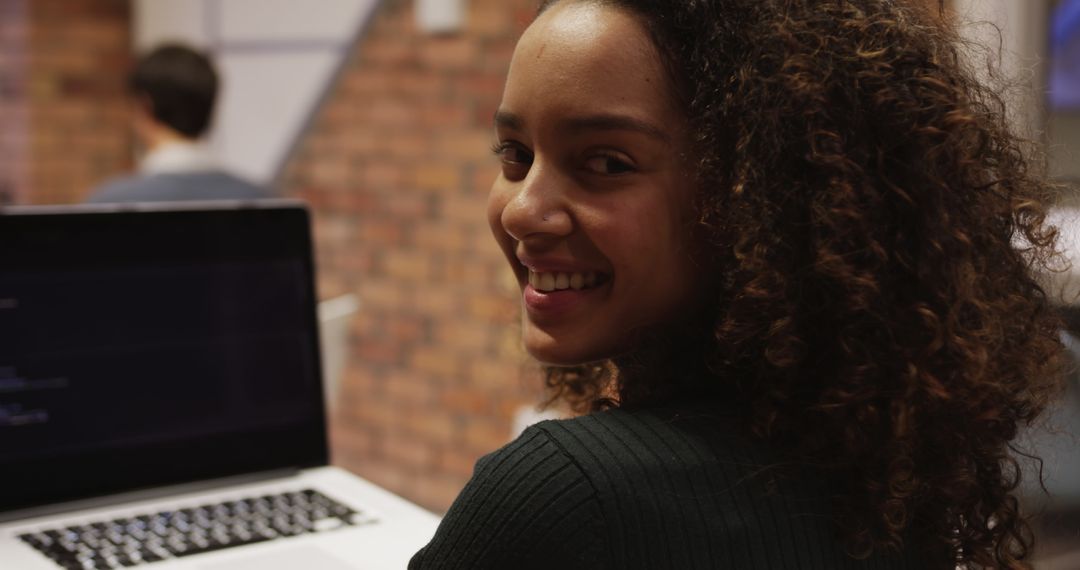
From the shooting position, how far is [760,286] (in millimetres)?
914

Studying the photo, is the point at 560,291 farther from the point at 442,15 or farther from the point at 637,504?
the point at 442,15

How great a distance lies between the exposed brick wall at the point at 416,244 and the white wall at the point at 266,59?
0.31ft

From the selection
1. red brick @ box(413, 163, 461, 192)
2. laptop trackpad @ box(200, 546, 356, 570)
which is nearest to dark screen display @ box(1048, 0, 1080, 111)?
red brick @ box(413, 163, 461, 192)

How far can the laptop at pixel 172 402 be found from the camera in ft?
4.11

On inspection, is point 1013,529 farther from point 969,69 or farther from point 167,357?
point 167,357

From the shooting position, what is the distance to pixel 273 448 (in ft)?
4.79

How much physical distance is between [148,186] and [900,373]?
9.36 ft

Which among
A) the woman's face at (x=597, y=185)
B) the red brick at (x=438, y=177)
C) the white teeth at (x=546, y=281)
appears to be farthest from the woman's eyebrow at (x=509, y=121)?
the red brick at (x=438, y=177)

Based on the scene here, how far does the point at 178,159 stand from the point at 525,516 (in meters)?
3.01

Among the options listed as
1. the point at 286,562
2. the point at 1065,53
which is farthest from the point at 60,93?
the point at 286,562

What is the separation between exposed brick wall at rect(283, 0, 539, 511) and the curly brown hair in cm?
262

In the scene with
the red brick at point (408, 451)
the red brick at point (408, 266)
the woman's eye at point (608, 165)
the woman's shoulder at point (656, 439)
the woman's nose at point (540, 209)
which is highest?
the woman's eye at point (608, 165)

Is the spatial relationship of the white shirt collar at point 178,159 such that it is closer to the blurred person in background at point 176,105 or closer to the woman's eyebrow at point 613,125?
the blurred person in background at point 176,105

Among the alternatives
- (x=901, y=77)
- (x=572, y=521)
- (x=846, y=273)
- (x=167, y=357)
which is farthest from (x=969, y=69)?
(x=167, y=357)
